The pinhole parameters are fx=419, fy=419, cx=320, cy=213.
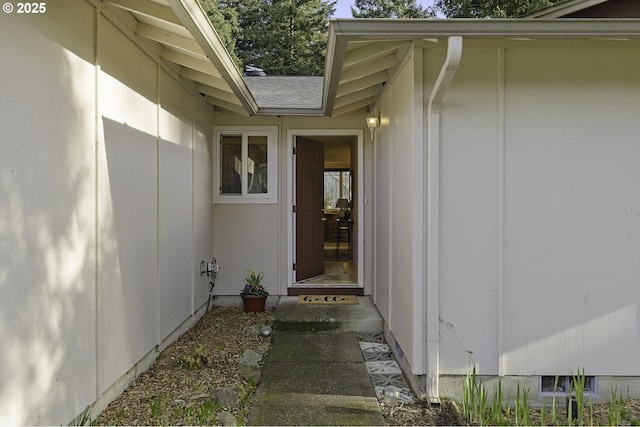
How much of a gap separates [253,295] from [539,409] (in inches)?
139

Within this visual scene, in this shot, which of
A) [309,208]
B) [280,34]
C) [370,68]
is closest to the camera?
[370,68]

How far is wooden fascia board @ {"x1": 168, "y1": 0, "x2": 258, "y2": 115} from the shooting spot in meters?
2.54

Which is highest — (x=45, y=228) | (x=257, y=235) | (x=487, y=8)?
(x=487, y=8)

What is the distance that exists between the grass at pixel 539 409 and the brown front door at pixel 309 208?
3325 mm

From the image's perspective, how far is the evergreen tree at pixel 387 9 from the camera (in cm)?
1886

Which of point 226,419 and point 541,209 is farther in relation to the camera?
point 541,209

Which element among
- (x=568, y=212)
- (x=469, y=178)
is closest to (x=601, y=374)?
(x=568, y=212)

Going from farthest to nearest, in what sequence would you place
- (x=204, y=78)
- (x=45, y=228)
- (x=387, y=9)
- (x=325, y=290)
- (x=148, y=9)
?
(x=387, y=9) → (x=325, y=290) → (x=204, y=78) → (x=148, y=9) → (x=45, y=228)

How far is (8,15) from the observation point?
77.5 inches

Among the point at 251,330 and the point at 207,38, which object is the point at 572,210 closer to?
the point at 207,38

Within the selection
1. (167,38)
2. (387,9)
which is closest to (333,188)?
(167,38)

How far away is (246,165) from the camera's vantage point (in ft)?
19.4

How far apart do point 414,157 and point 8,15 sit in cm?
248

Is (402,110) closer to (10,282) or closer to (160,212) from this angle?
(160,212)
